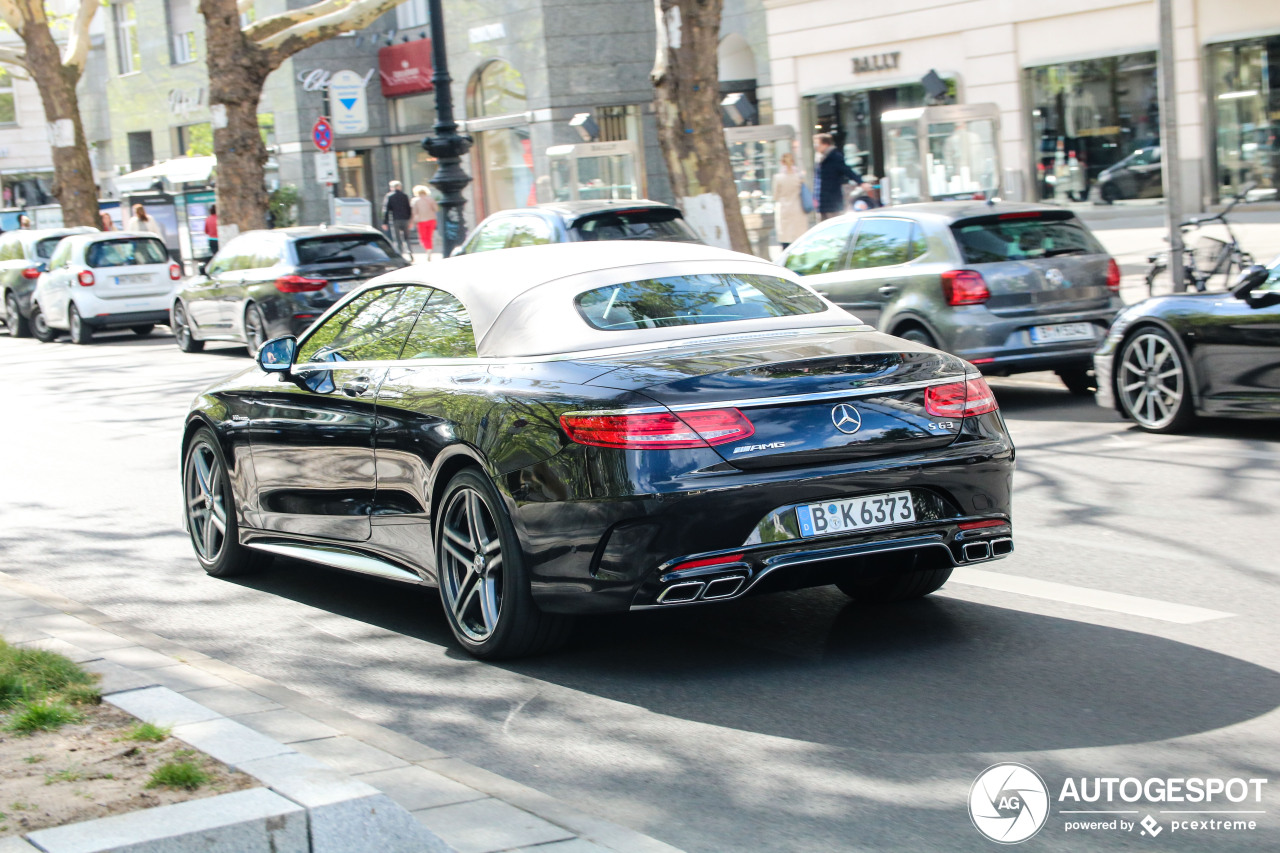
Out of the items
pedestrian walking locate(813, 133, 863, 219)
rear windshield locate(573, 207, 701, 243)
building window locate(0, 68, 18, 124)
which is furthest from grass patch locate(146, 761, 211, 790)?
building window locate(0, 68, 18, 124)

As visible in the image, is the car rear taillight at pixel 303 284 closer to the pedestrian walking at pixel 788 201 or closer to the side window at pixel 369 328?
the pedestrian walking at pixel 788 201

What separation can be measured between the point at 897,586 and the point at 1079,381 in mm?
6722

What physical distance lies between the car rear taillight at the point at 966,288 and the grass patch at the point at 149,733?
26.4 ft

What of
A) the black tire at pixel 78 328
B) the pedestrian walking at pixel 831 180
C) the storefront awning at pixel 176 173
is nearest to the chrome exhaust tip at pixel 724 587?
the pedestrian walking at pixel 831 180

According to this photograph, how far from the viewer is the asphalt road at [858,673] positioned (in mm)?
4285

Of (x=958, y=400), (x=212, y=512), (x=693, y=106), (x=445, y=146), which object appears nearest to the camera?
(x=958, y=400)

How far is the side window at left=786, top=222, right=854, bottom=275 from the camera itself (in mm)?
12938

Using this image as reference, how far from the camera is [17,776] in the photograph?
4305 millimetres

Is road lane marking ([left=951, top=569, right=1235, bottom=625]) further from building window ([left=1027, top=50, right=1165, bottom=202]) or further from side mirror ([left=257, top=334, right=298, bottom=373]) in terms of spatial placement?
building window ([left=1027, top=50, right=1165, bottom=202])

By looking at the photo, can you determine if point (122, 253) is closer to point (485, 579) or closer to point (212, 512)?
point (212, 512)

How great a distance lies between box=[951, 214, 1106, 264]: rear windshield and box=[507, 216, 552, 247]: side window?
14.6 feet

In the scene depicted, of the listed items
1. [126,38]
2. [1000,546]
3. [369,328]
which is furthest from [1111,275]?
[126,38]

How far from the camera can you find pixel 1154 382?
10430mm

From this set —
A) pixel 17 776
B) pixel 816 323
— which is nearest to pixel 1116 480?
pixel 816 323
